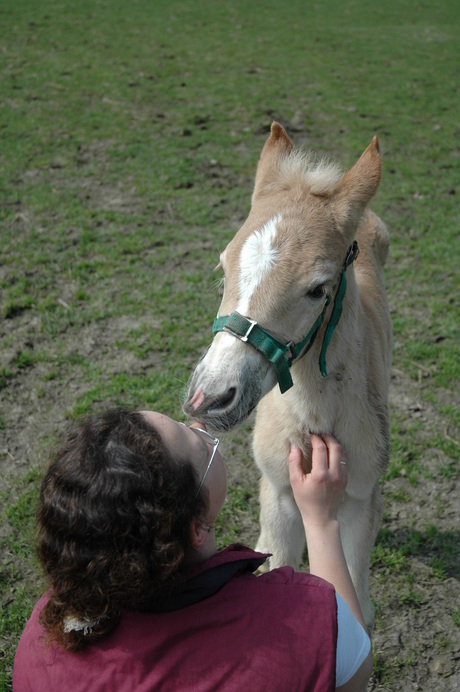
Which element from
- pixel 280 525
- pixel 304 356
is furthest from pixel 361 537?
pixel 304 356

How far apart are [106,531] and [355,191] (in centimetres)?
149

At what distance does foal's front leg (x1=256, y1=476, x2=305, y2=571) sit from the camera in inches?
106

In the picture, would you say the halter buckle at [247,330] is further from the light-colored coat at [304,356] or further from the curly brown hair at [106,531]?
the curly brown hair at [106,531]

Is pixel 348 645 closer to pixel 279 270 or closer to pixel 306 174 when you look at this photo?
pixel 279 270

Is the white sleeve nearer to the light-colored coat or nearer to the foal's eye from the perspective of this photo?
the light-colored coat

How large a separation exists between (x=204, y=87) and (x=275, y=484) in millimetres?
7801

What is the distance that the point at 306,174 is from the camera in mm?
2264

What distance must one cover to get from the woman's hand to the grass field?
1.23 meters

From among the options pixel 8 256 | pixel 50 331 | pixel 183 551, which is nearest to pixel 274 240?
pixel 183 551

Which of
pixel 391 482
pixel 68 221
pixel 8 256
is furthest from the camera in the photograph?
pixel 68 221

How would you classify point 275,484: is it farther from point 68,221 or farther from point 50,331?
point 68,221

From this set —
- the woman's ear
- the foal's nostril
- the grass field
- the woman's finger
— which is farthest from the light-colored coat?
the grass field

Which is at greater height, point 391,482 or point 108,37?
→ point 108,37

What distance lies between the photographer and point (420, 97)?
901cm
